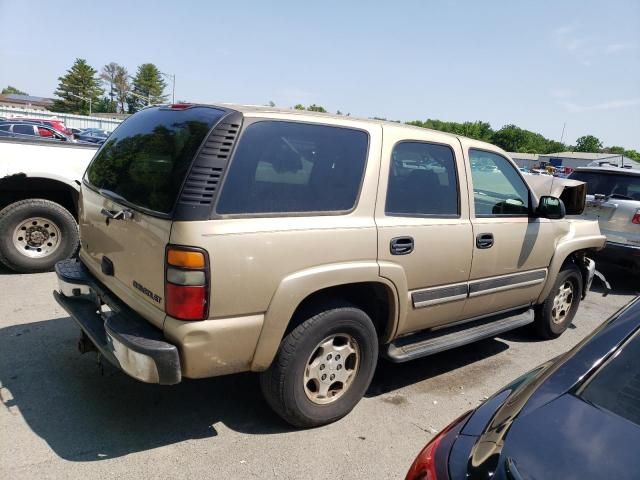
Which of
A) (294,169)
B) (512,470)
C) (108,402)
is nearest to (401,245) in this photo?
(294,169)

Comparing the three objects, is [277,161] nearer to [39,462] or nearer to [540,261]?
[39,462]

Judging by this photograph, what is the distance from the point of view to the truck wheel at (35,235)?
5.32 meters

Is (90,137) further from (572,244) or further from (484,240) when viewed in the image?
(484,240)

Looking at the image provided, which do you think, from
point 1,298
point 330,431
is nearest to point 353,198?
point 330,431

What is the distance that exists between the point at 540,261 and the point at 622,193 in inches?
168

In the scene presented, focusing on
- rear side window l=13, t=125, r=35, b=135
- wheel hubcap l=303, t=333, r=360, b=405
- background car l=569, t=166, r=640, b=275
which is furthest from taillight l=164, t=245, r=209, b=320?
rear side window l=13, t=125, r=35, b=135

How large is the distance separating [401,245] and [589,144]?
13987cm

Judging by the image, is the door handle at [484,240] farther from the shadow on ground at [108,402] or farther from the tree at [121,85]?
the tree at [121,85]

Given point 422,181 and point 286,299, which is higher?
point 422,181

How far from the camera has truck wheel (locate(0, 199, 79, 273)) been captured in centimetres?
532

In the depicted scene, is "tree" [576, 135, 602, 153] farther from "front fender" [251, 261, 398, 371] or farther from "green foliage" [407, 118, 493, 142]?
"front fender" [251, 261, 398, 371]

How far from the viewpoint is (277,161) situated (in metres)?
2.79

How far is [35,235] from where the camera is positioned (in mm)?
5512

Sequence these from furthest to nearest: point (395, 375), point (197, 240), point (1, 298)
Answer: point (1, 298) < point (395, 375) < point (197, 240)
